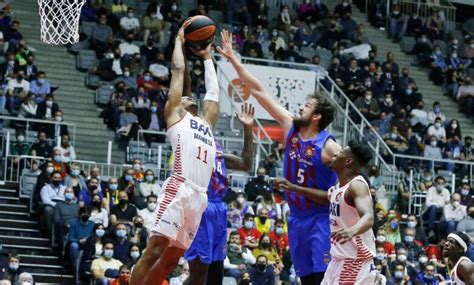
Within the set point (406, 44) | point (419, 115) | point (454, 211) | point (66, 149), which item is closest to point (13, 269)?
point (66, 149)

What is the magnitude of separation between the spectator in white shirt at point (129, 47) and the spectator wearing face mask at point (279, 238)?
305 inches

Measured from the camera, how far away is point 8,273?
22.7 meters

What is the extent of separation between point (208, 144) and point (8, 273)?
10698 millimetres

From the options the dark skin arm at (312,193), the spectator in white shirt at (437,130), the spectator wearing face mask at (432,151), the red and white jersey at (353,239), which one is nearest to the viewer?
the red and white jersey at (353,239)

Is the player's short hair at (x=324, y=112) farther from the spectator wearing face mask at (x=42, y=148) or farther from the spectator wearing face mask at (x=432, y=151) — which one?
the spectator wearing face mask at (x=432, y=151)

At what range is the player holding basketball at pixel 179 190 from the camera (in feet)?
41.3

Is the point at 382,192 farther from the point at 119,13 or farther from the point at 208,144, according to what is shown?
the point at 208,144

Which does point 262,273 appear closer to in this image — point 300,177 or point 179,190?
point 300,177

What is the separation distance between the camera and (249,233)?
25156 mm

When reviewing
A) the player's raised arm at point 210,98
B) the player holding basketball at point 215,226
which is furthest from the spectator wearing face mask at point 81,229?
the player's raised arm at point 210,98

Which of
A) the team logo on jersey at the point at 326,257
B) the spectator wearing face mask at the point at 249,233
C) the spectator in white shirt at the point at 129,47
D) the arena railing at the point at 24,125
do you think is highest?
the team logo on jersey at the point at 326,257

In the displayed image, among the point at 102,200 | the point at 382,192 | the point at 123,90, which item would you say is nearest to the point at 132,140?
the point at 123,90

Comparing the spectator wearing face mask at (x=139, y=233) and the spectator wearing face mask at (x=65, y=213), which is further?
the spectator wearing face mask at (x=65, y=213)

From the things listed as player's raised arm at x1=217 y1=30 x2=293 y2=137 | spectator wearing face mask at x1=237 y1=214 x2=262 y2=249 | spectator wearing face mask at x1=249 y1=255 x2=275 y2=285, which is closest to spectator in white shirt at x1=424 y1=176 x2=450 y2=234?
spectator wearing face mask at x1=237 y1=214 x2=262 y2=249
